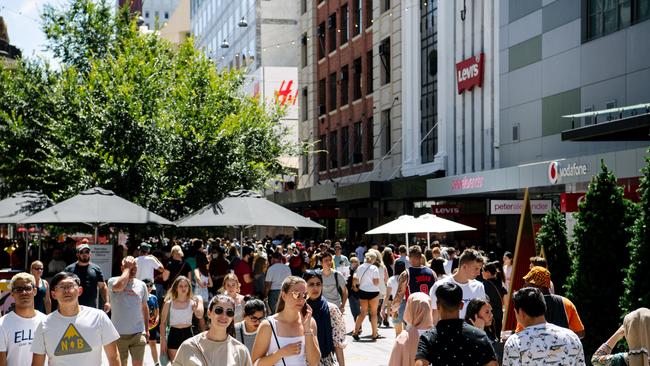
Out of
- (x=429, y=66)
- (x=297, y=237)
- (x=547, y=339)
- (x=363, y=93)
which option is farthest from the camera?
(x=297, y=237)

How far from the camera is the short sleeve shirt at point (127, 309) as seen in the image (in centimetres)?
1308

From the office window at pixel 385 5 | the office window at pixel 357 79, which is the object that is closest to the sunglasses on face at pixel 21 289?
the office window at pixel 385 5

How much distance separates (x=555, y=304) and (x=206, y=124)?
22351 mm

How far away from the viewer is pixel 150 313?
14.2 metres

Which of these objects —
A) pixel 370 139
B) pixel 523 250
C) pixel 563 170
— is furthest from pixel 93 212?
pixel 370 139

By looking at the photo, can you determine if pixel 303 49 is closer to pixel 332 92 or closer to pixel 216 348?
pixel 332 92

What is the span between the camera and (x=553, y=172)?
26469 millimetres

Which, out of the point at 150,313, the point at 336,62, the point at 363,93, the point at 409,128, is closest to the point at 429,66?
the point at 409,128

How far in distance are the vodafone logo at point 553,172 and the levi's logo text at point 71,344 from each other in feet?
65.0

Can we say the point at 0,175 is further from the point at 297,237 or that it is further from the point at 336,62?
the point at 297,237

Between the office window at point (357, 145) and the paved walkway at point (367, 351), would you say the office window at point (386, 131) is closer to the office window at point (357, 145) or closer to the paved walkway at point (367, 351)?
the office window at point (357, 145)

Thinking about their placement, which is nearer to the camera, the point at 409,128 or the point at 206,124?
the point at 206,124

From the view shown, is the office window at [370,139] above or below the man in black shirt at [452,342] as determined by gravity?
above

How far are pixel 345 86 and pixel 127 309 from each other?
3914 cm
